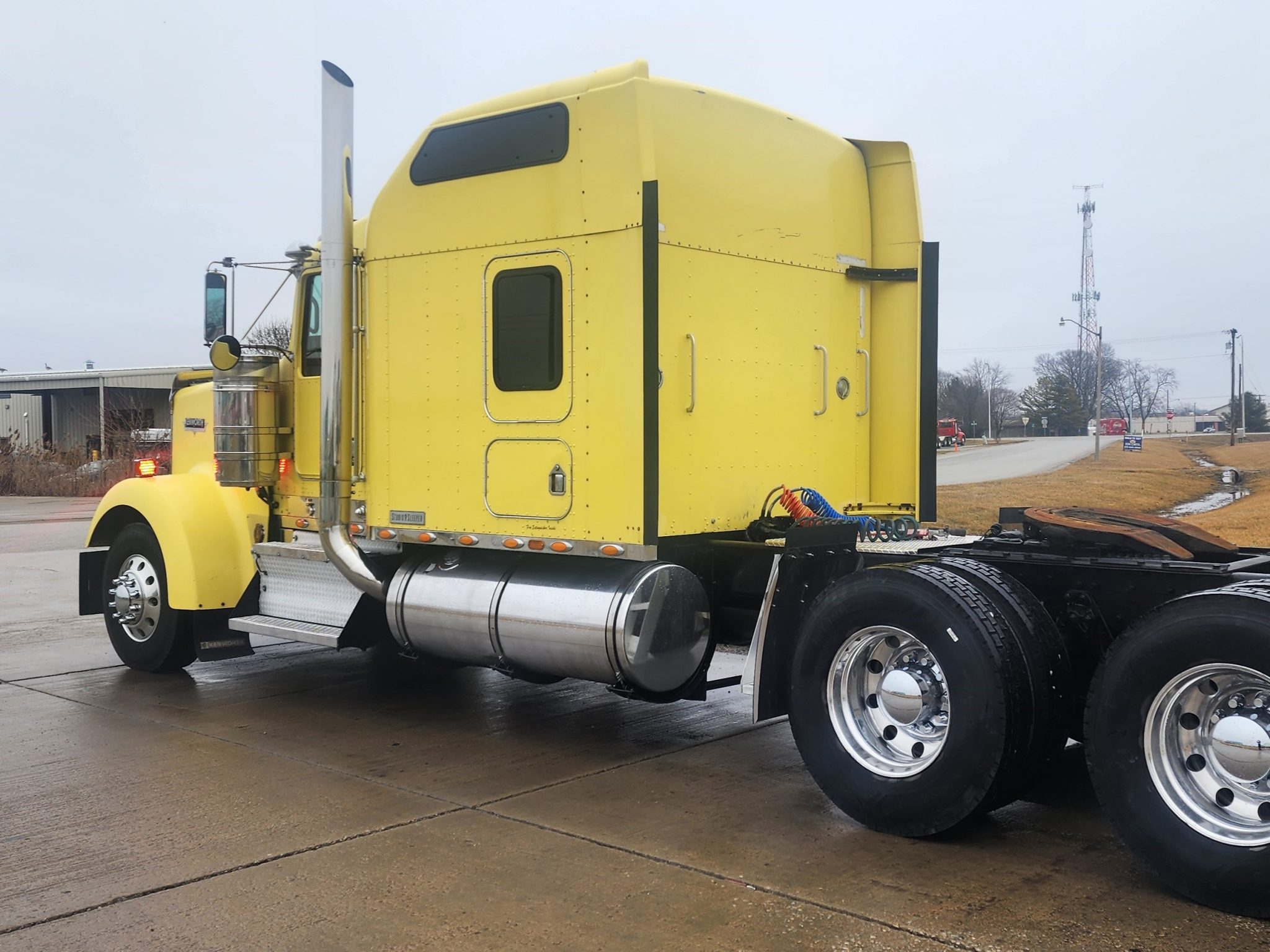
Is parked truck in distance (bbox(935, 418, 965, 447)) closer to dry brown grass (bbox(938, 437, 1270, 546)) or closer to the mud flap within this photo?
dry brown grass (bbox(938, 437, 1270, 546))

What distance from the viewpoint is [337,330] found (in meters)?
7.29

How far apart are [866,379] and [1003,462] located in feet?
139

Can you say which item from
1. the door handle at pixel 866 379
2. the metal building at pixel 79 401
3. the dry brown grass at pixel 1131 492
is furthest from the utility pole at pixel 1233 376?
the door handle at pixel 866 379

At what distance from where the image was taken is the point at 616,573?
6195 millimetres

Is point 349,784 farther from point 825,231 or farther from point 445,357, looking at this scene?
point 825,231

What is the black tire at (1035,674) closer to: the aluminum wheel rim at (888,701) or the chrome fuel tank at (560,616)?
the aluminum wheel rim at (888,701)

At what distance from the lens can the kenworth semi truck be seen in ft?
15.3

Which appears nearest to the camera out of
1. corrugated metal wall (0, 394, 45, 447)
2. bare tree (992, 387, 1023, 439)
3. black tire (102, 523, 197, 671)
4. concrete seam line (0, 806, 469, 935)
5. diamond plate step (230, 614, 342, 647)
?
concrete seam line (0, 806, 469, 935)

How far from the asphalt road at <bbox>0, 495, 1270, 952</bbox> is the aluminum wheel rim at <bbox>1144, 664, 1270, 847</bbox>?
34 cm

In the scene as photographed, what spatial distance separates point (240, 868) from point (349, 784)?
1212 millimetres

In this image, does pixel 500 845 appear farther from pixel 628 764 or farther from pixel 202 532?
pixel 202 532

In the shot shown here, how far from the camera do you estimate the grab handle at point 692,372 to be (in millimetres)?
6383

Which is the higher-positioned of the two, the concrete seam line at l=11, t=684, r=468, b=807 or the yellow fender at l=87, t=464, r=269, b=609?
the yellow fender at l=87, t=464, r=269, b=609

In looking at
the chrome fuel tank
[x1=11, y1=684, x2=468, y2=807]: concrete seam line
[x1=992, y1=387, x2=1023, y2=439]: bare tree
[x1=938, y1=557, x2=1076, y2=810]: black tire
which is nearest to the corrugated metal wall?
[x1=11, y1=684, x2=468, y2=807]: concrete seam line
